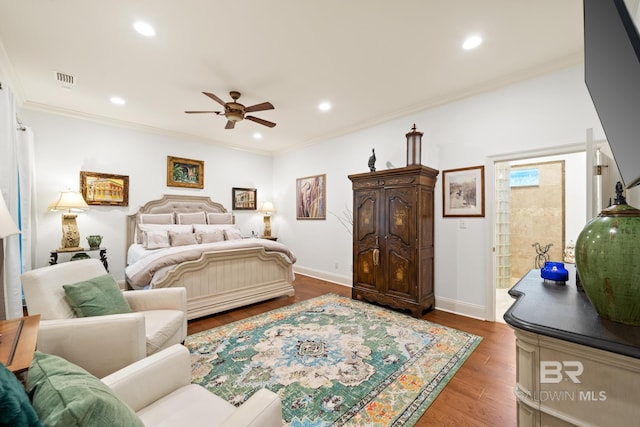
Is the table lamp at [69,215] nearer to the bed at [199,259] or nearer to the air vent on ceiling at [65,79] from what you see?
the bed at [199,259]

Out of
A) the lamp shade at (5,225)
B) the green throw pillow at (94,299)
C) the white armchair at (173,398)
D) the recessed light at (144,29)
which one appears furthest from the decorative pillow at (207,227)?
the white armchair at (173,398)

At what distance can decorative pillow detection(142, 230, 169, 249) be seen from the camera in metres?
3.94

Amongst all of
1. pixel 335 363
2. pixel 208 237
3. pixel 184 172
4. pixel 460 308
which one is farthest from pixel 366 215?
pixel 184 172

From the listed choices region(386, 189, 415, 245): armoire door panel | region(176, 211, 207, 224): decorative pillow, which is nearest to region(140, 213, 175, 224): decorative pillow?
region(176, 211, 207, 224): decorative pillow

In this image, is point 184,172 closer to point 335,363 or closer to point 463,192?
point 335,363

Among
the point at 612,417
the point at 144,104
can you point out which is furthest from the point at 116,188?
the point at 612,417

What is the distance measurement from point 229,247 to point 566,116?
4.04 meters

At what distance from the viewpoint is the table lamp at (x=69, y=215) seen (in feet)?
12.0

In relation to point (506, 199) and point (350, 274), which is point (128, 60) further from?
point (506, 199)

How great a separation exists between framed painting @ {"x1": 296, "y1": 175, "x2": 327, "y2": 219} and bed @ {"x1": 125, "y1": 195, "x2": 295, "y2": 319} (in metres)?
1.42

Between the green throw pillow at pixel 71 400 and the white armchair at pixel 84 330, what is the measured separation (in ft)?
2.91

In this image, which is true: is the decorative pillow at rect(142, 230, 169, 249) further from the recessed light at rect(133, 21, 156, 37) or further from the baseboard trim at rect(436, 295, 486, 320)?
the baseboard trim at rect(436, 295, 486, 320)

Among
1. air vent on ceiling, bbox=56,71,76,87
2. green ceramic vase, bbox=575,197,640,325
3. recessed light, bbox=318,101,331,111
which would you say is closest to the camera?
green ceramic vase, bbox=575,197,640,325

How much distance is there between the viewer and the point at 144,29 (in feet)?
7.43
